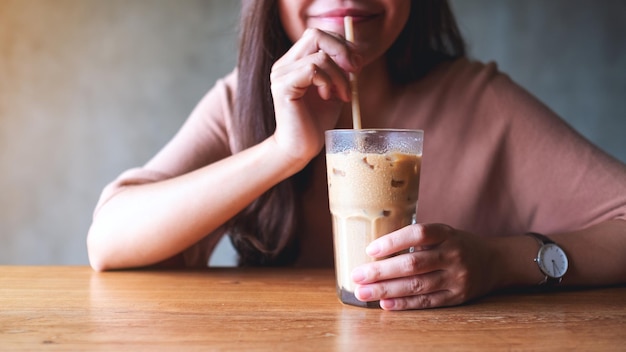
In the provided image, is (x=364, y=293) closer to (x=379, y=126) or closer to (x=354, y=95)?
(x=354, y=95)

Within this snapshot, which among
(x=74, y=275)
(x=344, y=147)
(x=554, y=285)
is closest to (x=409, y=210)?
(x=344, y=147)

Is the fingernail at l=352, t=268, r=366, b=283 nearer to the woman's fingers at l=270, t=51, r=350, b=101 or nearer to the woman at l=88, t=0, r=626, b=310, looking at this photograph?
the woman at l=88, t=0, r=626, b=310

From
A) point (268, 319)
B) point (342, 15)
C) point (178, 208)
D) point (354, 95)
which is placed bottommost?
point (268, 319)

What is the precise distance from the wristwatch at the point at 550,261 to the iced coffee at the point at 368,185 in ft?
0.84

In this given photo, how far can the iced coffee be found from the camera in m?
0.83

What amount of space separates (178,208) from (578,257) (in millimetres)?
644

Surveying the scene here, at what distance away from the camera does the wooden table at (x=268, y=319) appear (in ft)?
2.33

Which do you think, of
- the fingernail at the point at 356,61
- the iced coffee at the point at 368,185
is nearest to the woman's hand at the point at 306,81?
the fingernail at the point at 356,61

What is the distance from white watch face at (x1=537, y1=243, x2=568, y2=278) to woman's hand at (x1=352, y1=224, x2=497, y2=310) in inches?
5.8

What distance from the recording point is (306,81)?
36.5 inches

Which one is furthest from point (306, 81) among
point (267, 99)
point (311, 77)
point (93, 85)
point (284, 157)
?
point (93, 85)

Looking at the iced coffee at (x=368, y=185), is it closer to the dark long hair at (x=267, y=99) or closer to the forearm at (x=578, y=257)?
the forearm at (x=578, y=257)

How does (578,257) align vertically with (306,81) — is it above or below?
below

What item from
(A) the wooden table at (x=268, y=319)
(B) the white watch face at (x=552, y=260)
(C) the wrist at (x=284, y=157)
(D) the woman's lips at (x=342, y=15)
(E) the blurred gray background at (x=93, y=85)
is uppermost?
(E) the blurred gray background at (x=93, y=85)
